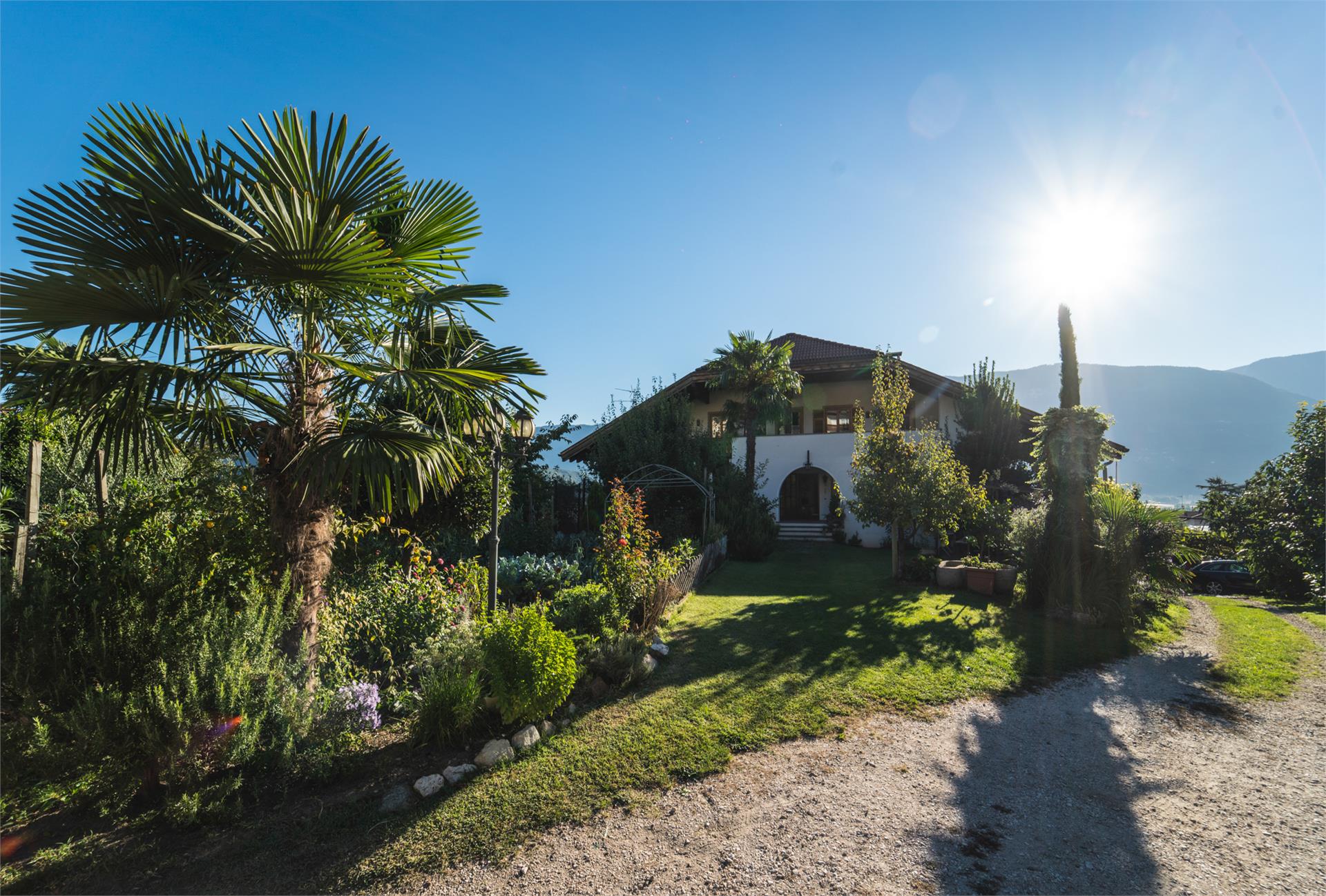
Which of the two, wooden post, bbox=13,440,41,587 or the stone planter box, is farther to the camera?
the stone planter box

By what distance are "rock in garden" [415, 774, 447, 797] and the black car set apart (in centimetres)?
2634

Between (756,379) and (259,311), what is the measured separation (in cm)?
1543

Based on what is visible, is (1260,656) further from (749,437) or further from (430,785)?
(749,437)

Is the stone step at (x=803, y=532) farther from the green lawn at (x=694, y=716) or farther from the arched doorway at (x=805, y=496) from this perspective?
the green lawn at (x=694, y=716)

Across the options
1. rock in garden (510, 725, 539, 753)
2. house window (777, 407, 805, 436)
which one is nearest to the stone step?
house window (777, 407, 805, 436)

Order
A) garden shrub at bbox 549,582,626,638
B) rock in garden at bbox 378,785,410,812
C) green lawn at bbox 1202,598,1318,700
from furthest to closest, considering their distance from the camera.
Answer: garden shrub at bbox 549,582,626,638 < green lawn at bbox 1202,598,1318,700 < rock in garden at bbox 378,785,410,812

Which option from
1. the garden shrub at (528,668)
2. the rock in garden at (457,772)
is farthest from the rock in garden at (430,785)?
the garden shrub at (528,668)

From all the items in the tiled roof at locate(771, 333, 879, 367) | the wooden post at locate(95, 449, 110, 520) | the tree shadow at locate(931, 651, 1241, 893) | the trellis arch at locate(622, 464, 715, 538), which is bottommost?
the tree shadow at locate(931, 651, 1241, 893)

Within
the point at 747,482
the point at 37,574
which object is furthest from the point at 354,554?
the point at 747,482

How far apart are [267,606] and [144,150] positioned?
3282mm

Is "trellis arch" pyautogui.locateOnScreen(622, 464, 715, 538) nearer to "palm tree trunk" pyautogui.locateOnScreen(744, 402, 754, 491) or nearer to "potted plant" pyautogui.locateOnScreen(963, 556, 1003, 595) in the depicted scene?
"palm tree trunk" pyautogui.locateOnScreen(744, 402, 754, 491)

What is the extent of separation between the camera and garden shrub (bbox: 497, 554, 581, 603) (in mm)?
8844

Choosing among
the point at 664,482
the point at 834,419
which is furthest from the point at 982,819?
the point at 834,419

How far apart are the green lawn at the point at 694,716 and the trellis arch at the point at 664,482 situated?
481cm
